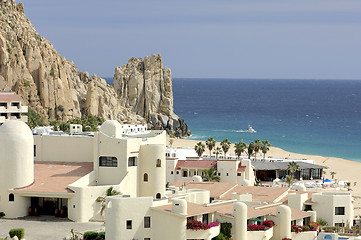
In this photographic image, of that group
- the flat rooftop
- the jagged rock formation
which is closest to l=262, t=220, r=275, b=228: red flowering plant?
the flat rooftop

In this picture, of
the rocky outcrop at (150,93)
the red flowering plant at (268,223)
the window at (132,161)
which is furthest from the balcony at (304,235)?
the rocky outcrop at (150,93)

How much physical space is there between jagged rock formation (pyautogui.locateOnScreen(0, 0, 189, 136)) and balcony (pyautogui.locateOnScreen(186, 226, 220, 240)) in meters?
74.2

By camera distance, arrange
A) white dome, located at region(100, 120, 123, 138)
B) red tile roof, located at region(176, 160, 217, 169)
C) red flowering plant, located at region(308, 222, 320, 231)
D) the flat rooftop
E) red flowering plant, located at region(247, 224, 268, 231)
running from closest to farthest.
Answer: red flowering plant, located at region(247, 224, 268, 231) → red flowering plant, located at region(308, 222, 320, 231) → the flat rooftop → white dome, located at region(100, 120, 123, 138) → red tile roof, located at region(176, 160, 217, 169)

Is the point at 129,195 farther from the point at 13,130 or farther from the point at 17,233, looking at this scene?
the point at 13,130

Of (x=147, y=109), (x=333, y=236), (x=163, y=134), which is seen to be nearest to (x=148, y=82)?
(x=147, y=109)

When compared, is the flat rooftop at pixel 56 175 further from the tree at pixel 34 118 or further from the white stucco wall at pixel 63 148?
the tree at pixel 34 118

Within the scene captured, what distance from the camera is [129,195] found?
155ft

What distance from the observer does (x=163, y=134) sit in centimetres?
6088

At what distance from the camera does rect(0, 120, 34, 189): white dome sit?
5078 cm

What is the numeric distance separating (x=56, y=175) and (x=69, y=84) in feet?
257

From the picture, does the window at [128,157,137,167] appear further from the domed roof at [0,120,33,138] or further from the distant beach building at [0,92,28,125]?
the distant beach building at [0,92,28,125]

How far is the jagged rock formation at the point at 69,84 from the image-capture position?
11856 cm

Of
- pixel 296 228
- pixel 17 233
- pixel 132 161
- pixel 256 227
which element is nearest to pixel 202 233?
pixel 256 227

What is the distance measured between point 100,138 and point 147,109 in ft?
345
